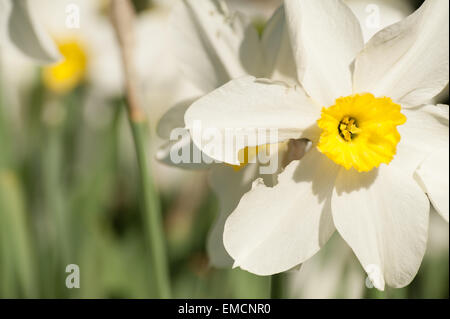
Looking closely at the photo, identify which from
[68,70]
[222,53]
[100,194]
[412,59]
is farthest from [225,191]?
[68,70]

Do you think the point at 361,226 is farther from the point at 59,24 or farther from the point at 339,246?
the point at 59,24

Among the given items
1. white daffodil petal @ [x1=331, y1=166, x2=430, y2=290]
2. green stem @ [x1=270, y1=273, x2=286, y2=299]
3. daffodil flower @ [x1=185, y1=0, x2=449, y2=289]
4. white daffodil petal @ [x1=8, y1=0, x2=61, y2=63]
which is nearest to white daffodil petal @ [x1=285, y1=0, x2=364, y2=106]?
daffodil flower @ [x1=185, y1=0, x2=449, y2=289]

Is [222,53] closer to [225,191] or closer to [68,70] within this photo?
[225,191]

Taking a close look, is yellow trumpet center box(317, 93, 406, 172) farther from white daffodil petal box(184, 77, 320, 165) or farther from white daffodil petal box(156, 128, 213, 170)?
white daffodil petal box(156, 128, 213, 170)

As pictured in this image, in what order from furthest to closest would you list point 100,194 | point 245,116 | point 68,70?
point 68,70
point 100,194
point 245,116
